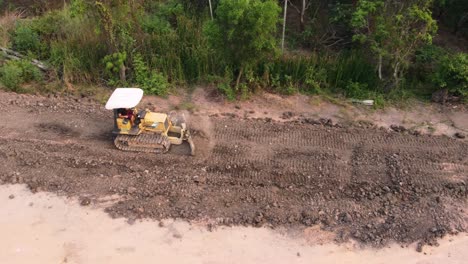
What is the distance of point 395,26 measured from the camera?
10703 mm

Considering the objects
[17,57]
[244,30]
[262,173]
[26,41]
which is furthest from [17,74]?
[262,173]

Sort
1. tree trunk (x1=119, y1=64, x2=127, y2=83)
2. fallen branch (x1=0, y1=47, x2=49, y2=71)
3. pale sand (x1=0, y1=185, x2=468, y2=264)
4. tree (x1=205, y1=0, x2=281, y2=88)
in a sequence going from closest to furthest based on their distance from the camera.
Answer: pale sand (x1=0, y1=185, x2=468, y2=264), tree (x1=205, y1=0, x2=281, y2=88), tree trunk (x1=119, y1=64, x2=127, y2=83), fallen branch (x1=0, y1=47, x2=49, y2=71)

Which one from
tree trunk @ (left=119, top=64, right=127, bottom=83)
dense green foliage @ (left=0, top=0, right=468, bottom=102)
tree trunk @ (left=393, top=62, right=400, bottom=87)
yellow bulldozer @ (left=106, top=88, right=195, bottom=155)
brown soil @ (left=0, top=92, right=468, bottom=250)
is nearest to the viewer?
brown soil @ (left=0, top=92, right=468, bottom=250)

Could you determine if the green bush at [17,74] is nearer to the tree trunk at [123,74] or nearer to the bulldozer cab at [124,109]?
the tree trunk at [123,74]

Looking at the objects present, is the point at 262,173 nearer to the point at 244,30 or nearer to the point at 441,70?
the point at 244,30

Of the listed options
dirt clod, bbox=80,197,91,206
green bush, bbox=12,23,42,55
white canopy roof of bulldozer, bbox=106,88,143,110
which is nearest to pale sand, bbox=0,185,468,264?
dirt clod, bbox=80,197,91,206

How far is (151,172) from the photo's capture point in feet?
30.1

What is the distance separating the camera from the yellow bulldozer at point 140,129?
923 cm

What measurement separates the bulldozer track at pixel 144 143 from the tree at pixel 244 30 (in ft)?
9.59

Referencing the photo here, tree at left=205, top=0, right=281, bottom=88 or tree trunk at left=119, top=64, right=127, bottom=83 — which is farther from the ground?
tree at left=205, top=0, right=281, bottom=88

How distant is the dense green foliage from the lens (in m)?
10.7

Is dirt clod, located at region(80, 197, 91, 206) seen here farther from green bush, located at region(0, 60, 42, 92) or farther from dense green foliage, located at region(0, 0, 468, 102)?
green bush, located at region(0, 60, 42, 92)

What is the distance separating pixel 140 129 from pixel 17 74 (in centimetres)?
451

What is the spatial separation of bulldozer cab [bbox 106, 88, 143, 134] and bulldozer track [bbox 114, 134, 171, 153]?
204 mm
